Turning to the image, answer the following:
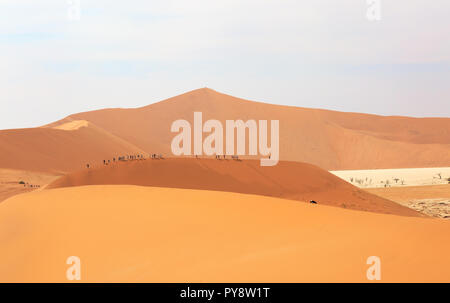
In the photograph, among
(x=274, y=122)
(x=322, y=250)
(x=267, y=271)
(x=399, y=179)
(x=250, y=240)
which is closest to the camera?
(x=267, y=271)

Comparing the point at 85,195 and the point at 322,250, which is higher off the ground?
the point at 85,195

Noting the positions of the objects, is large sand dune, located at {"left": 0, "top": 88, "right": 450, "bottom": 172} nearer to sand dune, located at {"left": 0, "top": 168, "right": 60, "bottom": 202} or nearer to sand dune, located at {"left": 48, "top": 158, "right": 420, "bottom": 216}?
sand dune, located at {"left": 0, "top": 168, "right": 60, "bottom": 202}

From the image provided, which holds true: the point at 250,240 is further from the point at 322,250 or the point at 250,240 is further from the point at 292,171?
the point at 292,171

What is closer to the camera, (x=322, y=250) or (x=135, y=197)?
(x=322, y=250)

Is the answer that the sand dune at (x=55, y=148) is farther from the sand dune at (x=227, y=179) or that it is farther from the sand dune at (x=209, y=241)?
the sand dune at (x=209, y=241)

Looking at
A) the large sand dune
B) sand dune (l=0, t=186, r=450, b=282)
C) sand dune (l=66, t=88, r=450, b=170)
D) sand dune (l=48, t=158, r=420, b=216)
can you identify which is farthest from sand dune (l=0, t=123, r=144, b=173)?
sand dune (l=0, t=186, r=450, b=282)
